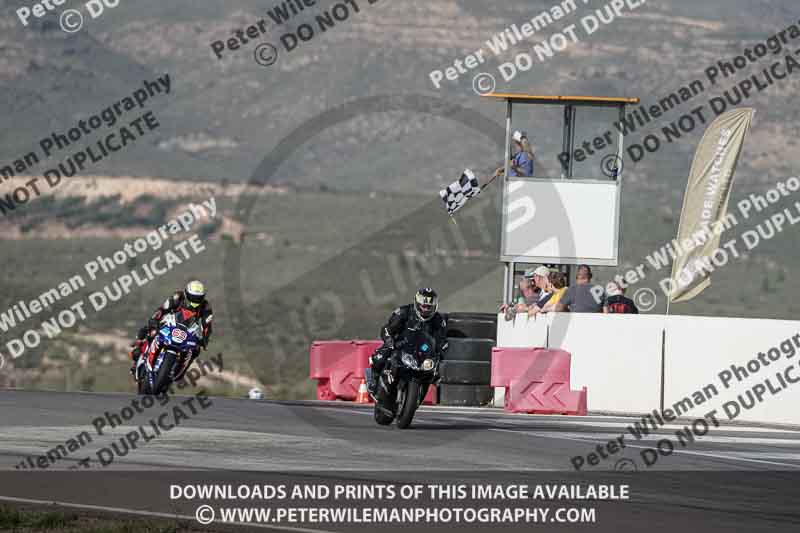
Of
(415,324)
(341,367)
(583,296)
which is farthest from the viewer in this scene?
(341,367)

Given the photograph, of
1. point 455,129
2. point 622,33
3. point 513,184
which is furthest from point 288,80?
point 513,184

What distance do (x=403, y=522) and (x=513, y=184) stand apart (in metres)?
16.1

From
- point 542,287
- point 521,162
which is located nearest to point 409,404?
point 542,287

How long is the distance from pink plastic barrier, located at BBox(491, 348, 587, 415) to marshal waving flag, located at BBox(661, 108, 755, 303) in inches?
107

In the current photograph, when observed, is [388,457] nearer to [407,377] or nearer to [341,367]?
[407,377]

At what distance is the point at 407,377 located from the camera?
17688 millimetres

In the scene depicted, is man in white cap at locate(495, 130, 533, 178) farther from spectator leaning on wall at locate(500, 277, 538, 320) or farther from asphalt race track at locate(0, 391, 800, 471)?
asphalt race track at locate(0, 391, 800, 471)

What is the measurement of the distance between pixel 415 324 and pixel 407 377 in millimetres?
616

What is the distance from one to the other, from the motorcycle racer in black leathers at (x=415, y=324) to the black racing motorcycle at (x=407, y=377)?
99mm

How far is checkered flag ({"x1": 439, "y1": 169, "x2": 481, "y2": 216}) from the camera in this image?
25969 mm

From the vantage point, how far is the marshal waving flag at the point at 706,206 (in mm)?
24297

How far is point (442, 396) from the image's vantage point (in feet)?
80.1

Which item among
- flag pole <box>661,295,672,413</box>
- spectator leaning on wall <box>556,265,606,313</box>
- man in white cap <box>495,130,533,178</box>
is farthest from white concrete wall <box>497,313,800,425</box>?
man in white cap <box>495,130,533,178</box>

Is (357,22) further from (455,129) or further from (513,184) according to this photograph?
(513,184)
